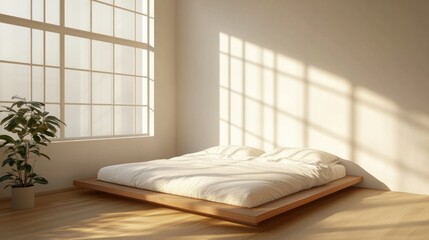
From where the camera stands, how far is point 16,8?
4641 mm

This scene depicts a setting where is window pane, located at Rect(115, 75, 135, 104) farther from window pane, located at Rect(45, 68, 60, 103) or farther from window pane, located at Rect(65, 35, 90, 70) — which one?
window pane, located at Rect(45, 68, 60, 103)

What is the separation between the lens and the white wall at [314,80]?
4477 millimetres

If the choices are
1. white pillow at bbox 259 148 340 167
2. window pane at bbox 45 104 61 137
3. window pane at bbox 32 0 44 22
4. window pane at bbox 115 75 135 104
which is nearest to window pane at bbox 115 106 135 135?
window pane at bbox 115 75 135 104

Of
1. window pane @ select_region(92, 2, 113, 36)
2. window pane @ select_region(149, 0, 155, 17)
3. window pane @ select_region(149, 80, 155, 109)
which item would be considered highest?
window pane @ select_region(149, 0, 155, 17)

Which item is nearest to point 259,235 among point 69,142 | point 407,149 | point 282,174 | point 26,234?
point 282,174

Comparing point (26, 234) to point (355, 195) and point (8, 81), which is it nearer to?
point (8, 81)

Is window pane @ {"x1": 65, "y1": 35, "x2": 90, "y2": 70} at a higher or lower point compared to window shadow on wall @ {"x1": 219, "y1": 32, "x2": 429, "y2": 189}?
higher

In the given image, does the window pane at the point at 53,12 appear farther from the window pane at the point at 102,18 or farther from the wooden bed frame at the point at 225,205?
the wooden bed frame at the point at 225,205

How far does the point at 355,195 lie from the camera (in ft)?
14.3

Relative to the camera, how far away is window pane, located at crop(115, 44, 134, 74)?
588 cm

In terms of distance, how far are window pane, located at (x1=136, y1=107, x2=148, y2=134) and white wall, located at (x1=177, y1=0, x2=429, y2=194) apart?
57 cm

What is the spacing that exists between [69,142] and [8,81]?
938 millimetres

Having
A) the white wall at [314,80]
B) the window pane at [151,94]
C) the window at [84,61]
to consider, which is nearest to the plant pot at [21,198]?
the window at [84,61]

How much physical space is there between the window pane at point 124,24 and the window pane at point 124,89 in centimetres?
65
